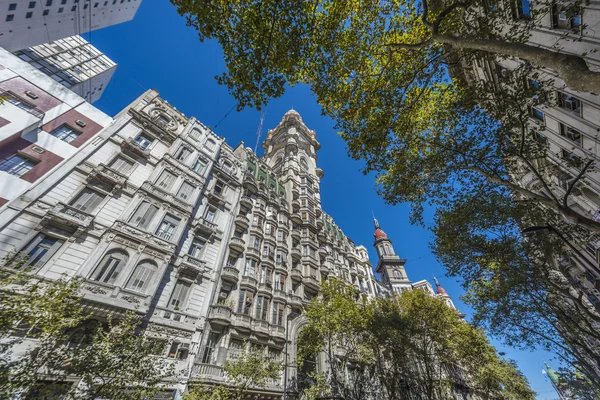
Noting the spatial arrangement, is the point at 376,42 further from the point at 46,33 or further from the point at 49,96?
the point at 46,33

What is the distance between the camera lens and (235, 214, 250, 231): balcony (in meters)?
23.5

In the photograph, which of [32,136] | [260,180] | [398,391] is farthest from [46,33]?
[398,391]

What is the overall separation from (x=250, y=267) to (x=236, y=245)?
254 centimetres

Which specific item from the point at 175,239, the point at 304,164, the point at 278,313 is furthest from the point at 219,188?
the point at 304,164

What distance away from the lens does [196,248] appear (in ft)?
62.6

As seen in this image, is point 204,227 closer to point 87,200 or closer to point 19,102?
point 87,200

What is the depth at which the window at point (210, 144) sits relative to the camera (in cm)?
2527

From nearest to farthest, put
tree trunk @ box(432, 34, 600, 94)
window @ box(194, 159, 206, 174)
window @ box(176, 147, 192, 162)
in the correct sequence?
tree trunk @ box(432, 34, 600, 94) → window @ box(176, 147, 192, 162) → window @ box(194, 159, 206, 174)

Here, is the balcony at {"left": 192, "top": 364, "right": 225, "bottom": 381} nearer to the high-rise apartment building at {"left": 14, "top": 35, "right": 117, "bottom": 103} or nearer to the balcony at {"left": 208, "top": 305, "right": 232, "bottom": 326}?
the balcony at {"left": 208, "top": 305, "right": 232, "bottom": 326}

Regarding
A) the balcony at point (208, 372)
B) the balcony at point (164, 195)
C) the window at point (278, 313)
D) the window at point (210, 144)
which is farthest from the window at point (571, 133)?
the window at point (210, 144)

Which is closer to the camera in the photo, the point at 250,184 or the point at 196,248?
the point at 196,248

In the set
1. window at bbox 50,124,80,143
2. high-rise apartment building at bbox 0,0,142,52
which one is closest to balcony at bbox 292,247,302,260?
window at bbox 50,124,80,143

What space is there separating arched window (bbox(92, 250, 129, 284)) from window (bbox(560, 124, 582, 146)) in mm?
30152

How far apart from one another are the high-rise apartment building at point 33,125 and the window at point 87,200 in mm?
2071
